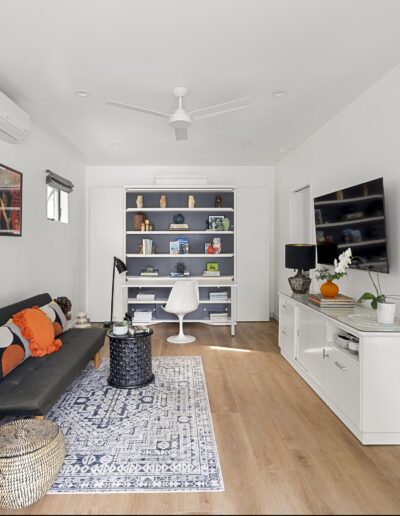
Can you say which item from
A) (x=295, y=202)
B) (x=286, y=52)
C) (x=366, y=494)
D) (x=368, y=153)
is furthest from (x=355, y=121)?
(x=366, y=494)

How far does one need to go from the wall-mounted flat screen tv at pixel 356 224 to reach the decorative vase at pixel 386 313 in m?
0.35

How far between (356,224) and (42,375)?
8.72 ft

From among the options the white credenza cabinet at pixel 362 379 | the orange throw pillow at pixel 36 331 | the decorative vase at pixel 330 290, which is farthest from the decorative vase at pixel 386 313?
the orange throw pillow at pixel 36 331

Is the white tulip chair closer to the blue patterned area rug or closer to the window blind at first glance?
the blue patterned area rug

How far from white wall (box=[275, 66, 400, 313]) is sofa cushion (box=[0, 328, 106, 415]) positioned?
2467 mm

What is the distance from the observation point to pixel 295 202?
5328 mm

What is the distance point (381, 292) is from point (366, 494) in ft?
5.13

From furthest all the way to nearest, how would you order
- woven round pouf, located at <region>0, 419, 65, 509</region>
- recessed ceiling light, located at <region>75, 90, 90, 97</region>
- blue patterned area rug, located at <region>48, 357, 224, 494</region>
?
recessed ceiling light, located at <region>75, 90, 90, 97</region>, blue patterned area rug, located at <region>48, 357, 224, 494</region>, woven round pouf, located at <region>0, 419, 65, 509</region>

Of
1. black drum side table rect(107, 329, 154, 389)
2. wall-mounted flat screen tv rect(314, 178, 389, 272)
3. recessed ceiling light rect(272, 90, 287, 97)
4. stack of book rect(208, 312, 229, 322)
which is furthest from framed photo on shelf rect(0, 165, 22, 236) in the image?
stack of book rect(208, 312, 229, 322)

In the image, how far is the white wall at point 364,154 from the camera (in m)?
2.77

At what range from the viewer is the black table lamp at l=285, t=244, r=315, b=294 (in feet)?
12.7

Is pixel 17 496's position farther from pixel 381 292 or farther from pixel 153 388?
pixel 381 292

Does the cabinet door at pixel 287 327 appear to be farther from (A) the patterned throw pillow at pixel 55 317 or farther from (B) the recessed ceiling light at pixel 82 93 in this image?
(B) the recessed ceiling light at pixel 82 93

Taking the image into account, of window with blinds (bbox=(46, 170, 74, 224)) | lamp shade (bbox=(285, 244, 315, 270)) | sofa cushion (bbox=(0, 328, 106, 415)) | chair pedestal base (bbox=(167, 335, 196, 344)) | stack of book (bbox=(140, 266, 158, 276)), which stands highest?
window with blinds (bbox=(46, 170, 74, 224))
